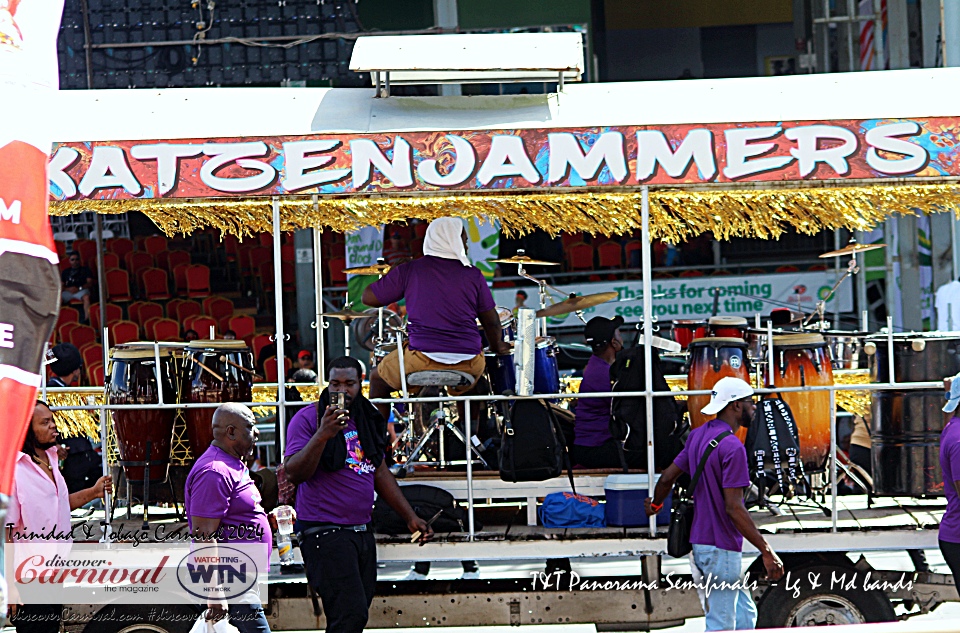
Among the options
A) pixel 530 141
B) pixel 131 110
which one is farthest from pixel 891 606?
pixel 131 110

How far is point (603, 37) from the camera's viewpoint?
60.3ft

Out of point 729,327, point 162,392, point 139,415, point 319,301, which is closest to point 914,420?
point 729,327

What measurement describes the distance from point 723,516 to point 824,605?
1.21 meters

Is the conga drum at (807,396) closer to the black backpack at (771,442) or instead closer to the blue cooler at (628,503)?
the black backpack at (771,442)

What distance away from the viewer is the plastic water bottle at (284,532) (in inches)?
243

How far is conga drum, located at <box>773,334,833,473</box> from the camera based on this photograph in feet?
23.2

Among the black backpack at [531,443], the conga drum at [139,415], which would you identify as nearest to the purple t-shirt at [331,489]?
the black backpack at [531,443]

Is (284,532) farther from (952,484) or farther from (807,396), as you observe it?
(952,484)

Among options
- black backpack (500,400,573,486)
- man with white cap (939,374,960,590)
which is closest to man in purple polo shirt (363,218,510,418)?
black backpack (500,400,573,486)

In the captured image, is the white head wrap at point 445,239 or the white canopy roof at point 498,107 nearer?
the white canopy roof at point 498,107

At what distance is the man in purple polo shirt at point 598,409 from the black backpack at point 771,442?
858mm

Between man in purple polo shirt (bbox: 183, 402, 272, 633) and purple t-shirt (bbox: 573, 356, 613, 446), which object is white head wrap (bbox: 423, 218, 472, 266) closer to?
purple t-shirt (bbox: 573, 356, 613, 446)

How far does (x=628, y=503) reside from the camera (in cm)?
668

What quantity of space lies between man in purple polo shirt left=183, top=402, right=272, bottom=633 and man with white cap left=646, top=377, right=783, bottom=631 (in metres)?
2.36
